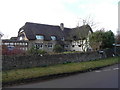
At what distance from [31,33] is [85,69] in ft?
81.5

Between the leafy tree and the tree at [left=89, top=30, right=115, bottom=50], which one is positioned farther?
the leafy tree

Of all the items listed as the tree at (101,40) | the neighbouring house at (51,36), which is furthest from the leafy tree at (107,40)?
the neighbouring house at (51,36)

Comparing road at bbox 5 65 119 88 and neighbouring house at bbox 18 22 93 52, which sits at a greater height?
neighbouring house at bbox 18 22 93 52

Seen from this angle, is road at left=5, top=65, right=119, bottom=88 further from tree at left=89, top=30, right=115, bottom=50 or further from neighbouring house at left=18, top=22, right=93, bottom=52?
neighbouring house at left=18, top=22, right=93, bottom=52

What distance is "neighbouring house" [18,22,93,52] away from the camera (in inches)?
1370

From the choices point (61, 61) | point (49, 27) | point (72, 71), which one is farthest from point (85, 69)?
point (49, 27)

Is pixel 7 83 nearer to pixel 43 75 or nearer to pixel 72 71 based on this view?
pixel 43 75

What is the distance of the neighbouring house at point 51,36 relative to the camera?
114ft

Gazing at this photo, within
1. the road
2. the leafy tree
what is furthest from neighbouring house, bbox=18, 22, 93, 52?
the road

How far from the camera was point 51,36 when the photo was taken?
39.4 metres

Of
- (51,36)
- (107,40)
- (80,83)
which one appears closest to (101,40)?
(107,40)

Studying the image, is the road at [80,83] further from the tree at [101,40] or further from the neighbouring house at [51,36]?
the neighbouring house at [51,36]

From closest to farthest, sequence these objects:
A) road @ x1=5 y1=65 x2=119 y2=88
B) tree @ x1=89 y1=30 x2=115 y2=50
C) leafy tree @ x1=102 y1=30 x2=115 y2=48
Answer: road @ x1=5 y1=65 x2=119 y2=88 → tree @ x1=89 y1=30 x2=115 y2=50 → leafy tree @ x1=102 y1=30 x2=115 y2=48

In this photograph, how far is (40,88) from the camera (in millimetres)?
7992
